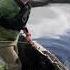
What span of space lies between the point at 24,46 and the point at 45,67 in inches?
12.8

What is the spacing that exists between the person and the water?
0.79 metres

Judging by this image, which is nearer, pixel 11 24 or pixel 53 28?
pixel 11 24

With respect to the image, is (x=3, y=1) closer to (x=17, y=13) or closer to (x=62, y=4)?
(x=17, y=13)

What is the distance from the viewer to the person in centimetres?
263

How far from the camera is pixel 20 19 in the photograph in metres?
2.69

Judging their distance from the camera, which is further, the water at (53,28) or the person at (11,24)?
the water at (53,28)

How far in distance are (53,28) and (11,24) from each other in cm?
262

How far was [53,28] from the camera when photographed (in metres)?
5.24

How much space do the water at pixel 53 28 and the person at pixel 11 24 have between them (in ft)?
2.58

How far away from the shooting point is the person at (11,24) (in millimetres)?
2631

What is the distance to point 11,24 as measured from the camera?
267cm

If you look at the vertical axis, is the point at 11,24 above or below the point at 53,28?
above

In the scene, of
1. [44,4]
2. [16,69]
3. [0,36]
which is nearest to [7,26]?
[0,36]

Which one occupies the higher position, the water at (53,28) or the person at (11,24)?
the person at (11,24)
